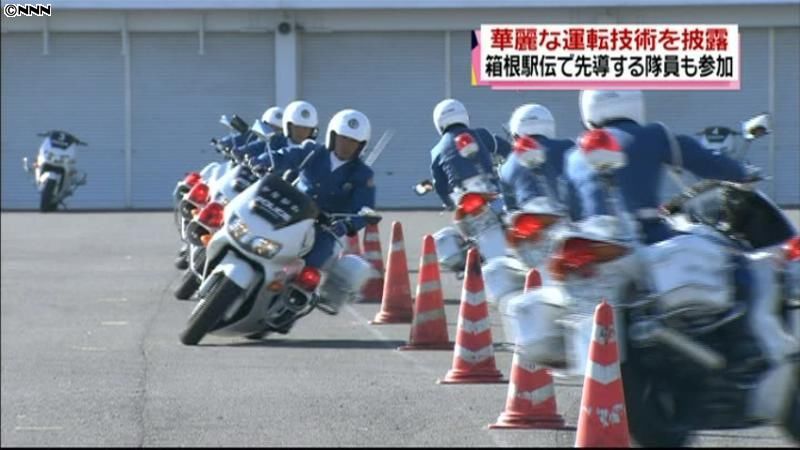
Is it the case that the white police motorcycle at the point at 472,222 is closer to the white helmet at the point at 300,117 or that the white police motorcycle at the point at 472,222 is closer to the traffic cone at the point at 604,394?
the white helmet at the point at 300,117

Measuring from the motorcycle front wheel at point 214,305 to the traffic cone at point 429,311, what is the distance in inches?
50.5

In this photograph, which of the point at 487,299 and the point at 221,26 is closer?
the point at 487,299

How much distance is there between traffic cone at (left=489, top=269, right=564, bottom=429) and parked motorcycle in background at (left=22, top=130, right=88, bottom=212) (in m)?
27.4

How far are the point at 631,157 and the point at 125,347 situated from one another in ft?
18.5

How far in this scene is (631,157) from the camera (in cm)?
924

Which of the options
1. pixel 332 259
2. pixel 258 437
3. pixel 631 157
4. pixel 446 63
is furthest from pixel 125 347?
pixel 446 63

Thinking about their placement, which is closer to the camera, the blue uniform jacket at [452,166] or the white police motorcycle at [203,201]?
the white police motorcycle at [203,201]

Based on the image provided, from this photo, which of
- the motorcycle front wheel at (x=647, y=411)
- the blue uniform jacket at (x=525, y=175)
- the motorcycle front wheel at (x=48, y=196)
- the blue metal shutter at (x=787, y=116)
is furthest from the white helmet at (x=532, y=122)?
the blue metal shutter at (x=787, y=116)

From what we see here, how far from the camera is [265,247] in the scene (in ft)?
44.5

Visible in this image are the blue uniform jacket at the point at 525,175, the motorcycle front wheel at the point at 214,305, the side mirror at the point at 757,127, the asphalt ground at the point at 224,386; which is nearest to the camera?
the asphalt ground at the point at 224,386

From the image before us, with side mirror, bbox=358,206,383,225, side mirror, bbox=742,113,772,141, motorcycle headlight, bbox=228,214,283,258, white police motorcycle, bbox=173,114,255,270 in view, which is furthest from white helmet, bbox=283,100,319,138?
side mirror, bbox=742,113,772,141

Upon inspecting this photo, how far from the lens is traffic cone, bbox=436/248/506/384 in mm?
11680

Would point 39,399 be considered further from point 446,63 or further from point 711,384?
point 446,63

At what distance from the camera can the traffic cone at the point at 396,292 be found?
1573 centimetres
